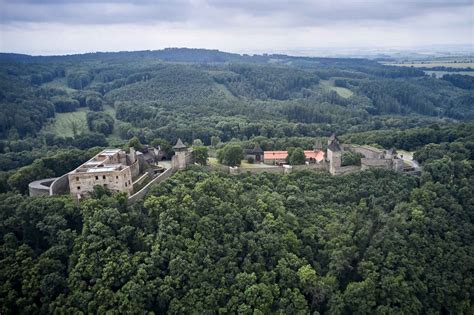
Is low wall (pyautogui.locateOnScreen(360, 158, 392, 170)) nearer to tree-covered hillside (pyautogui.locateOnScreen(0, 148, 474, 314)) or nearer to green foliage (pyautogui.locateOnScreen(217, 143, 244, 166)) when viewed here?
tree-covered hillside (pyautogui.locateOnScreen(0, 148, 474, 314))

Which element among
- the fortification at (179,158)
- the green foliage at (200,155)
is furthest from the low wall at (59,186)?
the green foliage at (200,155)

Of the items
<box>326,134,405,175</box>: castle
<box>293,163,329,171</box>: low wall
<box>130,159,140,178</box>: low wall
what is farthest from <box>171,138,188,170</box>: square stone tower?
<box>326,134,405,175</box>: castle

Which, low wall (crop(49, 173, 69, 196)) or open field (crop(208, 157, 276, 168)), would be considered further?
open field (crop(208, 157, 276, 168))

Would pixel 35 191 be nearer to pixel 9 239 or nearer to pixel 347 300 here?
pixel 9 239

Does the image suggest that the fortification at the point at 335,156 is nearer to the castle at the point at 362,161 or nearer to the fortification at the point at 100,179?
the castle at the point at 362,161

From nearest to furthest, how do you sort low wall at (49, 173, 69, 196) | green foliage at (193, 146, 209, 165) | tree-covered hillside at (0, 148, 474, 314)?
tree-covered hillside at (0, 148, 474, 314) < low wall at (49, 173, 69, 196) < green foliage at (193, 146, 209, 165)

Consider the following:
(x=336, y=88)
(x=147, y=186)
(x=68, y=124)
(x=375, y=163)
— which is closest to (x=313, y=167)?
A: (x=375, y=163)

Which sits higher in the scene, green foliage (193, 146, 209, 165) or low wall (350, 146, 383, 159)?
green foliage (193, 146, 209, 165)

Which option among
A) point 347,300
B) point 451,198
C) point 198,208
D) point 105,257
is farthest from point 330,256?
point 105,257

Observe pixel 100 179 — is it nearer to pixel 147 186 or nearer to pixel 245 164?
pixel 147 186
